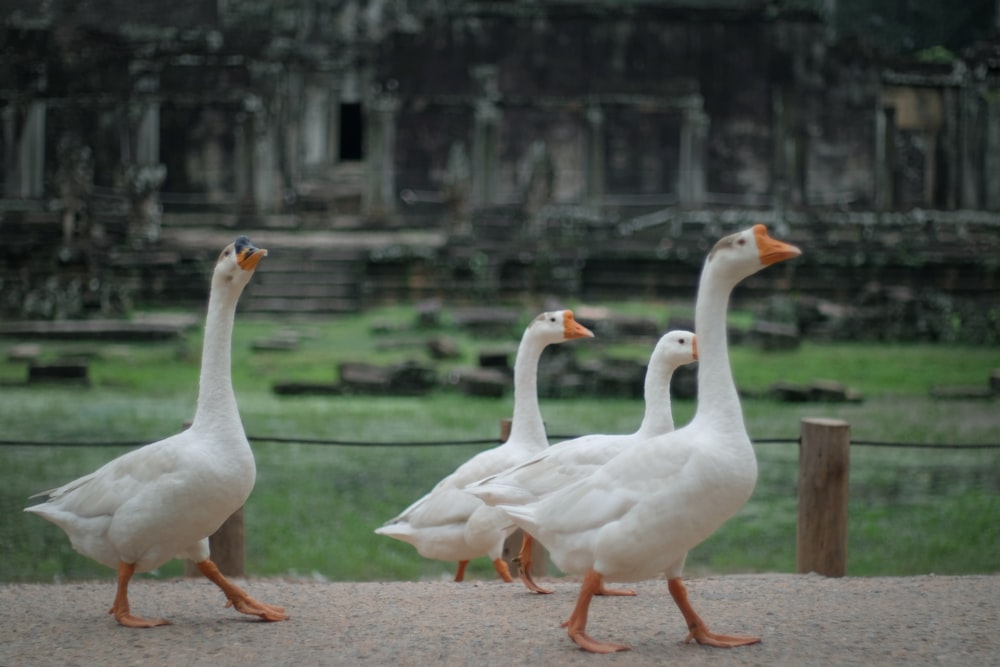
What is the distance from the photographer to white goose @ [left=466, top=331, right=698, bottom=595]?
445cm

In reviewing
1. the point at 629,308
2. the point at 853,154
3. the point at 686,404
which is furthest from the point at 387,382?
the point at 853,154

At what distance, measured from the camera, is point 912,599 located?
4.68 meters

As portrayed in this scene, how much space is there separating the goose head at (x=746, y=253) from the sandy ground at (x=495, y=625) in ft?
3.97

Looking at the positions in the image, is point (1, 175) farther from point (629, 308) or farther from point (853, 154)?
point (853, 154)

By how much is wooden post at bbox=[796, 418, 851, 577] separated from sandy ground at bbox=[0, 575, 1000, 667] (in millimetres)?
377

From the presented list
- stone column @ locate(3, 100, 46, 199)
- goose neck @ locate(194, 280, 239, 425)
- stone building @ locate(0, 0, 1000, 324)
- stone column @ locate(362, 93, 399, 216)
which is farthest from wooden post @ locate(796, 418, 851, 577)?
stone column @ locate(3, 100, 46, 199)

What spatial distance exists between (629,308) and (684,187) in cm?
571

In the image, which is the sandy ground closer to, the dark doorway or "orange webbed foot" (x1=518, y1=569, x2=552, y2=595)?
"orange webbed foot" (x1=518, y1=569, x2=552, y2=595)

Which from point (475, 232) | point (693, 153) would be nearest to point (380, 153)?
point (475, 232)

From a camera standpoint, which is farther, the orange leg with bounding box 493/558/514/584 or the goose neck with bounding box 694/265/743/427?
the orange leg with bounding box 493/558/514/584

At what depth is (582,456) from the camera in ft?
15.0

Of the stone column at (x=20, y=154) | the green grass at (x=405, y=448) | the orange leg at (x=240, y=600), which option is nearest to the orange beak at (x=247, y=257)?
the orange leg at (x=240, y=600)

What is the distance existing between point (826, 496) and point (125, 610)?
315 cm

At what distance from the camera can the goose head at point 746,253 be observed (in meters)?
3.79
